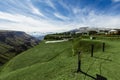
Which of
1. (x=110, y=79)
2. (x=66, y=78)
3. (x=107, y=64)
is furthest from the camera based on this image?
(x=107, y=64)

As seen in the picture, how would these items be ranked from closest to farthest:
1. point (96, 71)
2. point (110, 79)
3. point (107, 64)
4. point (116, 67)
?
point (110, 79)
point (96, 71)
point (116, 67)
point (107, 64)

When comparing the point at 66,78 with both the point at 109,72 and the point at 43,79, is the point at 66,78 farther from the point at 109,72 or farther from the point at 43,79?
the point at 109,72

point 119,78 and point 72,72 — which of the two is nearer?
point 119,78

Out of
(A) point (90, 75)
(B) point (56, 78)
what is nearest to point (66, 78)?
(B) point (56, 78)

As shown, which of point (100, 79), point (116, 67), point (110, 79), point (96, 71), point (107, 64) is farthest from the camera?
point (107, 64)

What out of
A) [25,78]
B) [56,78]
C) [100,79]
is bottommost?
[25,78]

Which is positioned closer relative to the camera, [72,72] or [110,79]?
[110,79]

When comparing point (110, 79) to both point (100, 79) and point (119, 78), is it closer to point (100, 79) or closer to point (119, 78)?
point (119, 78)

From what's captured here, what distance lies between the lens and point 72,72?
652 inches

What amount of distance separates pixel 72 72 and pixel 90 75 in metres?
2.41

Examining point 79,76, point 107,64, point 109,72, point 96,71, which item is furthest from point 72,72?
point 107,64

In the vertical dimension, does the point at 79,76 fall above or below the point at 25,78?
above

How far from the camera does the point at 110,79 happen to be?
13.8 meters

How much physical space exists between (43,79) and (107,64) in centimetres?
918
